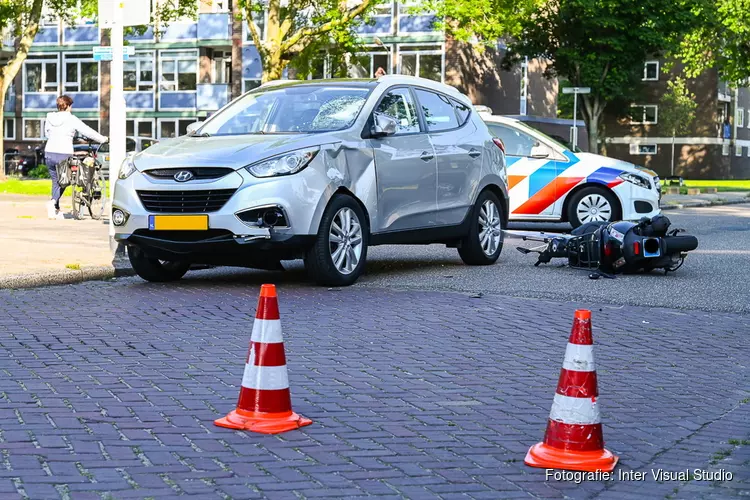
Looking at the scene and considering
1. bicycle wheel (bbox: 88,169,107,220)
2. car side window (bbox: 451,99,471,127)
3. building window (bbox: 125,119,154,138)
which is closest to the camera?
car side window (bbox: 451,99,471,127)

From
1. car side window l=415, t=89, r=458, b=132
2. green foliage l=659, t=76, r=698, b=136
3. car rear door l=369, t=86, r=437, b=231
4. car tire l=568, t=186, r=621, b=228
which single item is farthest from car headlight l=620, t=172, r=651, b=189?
green foliage l=659, t=76, r=698, b=136

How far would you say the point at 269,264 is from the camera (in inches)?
443

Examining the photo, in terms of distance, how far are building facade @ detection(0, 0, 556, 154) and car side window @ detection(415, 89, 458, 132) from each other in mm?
41208

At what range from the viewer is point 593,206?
1864 centimetres

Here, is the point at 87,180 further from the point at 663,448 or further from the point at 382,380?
the point at 663,448

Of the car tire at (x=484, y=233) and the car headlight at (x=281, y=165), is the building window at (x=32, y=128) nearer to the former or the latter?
the car tire at (x=484, y=233)

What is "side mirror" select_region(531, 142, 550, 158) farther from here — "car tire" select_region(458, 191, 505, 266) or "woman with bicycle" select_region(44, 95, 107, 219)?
"woman with bicycle" select_region(44, 95, 107, 219)

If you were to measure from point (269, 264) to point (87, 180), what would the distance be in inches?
371

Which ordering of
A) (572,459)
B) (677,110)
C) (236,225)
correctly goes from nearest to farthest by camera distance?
1. (572,459)
2. (236,225)
3. (677,110)

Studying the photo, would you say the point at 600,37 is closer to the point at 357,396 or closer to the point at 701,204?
the point at 701,204

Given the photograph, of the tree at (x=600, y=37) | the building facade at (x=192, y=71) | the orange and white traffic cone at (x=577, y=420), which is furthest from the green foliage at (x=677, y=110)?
the orange and white traffic cone at (x=577, y=420)

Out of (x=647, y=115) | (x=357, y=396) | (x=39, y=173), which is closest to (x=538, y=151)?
(x=357, y=396)

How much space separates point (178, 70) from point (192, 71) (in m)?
0.72

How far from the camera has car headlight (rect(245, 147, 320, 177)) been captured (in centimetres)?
1052
